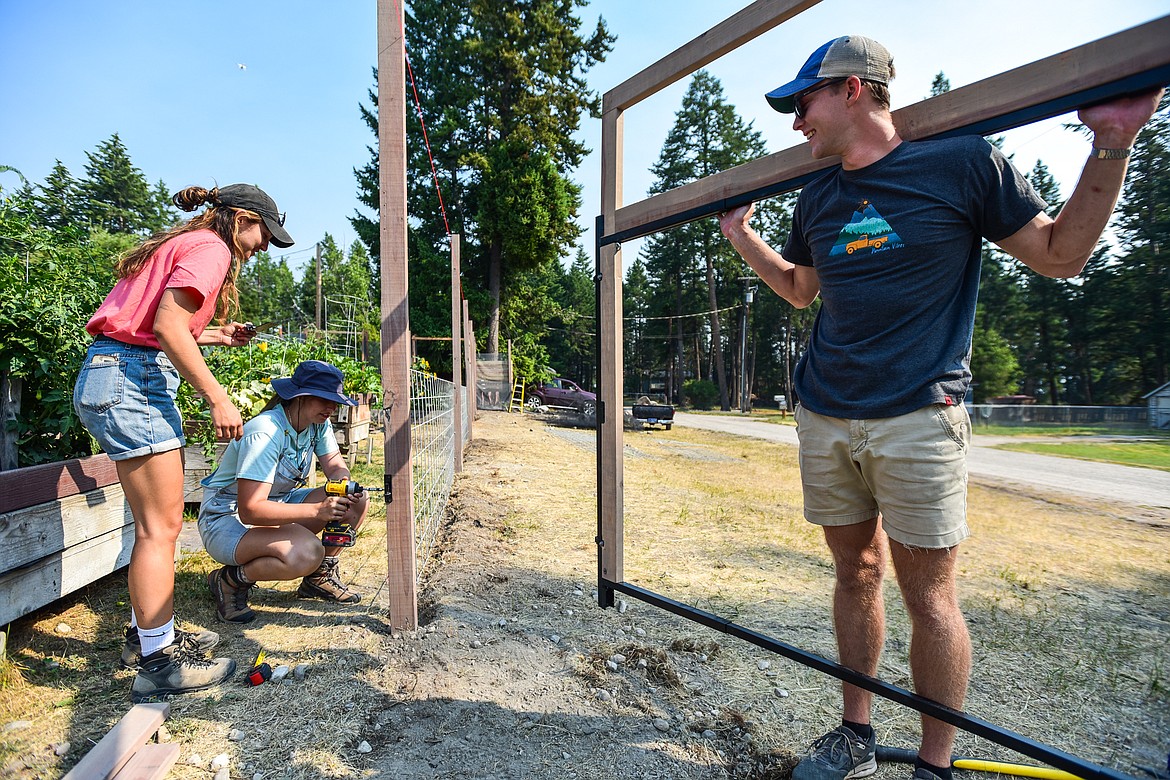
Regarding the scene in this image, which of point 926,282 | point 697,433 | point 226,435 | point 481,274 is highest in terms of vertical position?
point 481,274

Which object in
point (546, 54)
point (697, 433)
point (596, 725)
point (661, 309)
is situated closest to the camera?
point (596, 725)

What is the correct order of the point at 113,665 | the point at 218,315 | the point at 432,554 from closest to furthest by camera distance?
the point at 113,665, the point at 218,315, the point at 432,554

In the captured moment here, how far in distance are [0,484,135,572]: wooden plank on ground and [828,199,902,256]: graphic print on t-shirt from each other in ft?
9.01

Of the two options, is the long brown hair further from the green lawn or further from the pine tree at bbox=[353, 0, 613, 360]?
the pine tree at bbox=[353, 0, 613, 360]

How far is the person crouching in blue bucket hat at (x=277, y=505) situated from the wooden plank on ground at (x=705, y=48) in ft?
5.34

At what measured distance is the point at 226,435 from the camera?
1.90m

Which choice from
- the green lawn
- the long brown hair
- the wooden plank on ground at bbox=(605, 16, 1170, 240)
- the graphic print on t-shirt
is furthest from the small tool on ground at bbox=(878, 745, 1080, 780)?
the green lawn

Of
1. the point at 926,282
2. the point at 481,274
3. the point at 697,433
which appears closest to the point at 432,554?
the point at 926,282

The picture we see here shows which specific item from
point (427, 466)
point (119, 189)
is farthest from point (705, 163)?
point (119, 189)

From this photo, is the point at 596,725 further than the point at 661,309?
No

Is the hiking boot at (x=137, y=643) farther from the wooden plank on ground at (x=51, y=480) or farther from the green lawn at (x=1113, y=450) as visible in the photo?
the green lawn at (x=1113, y=450)

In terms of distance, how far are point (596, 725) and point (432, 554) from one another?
6.32ft

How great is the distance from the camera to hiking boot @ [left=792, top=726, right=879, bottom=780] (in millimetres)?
1580

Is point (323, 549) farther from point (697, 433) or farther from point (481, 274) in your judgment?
point (481, 274)
